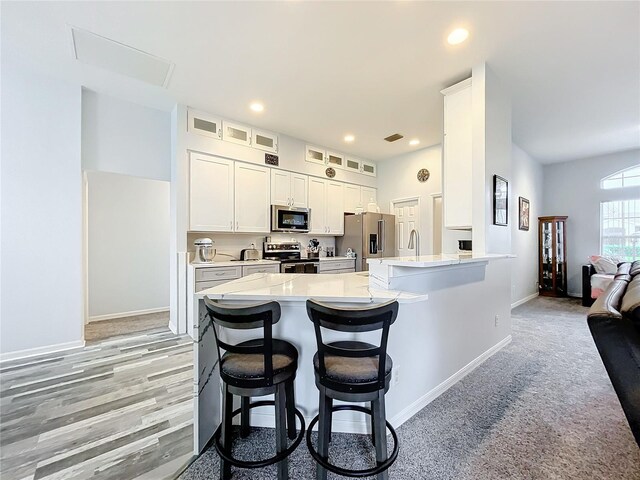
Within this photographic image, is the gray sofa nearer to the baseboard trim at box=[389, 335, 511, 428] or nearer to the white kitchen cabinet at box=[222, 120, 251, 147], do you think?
the baseboard trim at box=[389, 335, 511, 428]

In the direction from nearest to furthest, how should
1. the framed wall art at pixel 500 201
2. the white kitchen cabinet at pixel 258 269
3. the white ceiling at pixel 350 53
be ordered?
the white ceiling at pixel 350 53 < the framed wall art at pixel 500 201 < the white kitchen cabinet at pixel 258 269

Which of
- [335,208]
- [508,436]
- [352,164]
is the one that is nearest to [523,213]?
→ [352,164]

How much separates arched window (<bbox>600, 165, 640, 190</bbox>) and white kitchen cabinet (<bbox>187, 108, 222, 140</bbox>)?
7.94 metres

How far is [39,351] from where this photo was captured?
2979 millimetres

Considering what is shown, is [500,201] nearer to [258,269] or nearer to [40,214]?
[258,269]

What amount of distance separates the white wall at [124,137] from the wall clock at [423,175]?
450 centimetres

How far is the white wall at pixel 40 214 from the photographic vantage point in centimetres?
289

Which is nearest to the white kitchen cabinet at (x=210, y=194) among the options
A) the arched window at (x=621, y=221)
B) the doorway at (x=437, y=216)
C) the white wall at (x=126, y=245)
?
the white wall at (x=126, y=245)

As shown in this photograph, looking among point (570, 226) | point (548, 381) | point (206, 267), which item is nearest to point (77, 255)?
point (206, 267)

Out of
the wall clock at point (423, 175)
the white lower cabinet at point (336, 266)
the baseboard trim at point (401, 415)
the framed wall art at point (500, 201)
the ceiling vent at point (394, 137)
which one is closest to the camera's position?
the baseboard trim at point (401, 415)

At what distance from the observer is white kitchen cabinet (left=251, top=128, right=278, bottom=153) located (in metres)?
4.36

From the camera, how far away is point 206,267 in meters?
3.50

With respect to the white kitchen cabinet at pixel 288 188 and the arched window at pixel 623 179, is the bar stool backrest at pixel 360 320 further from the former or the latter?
the arched window at pixel 623 179

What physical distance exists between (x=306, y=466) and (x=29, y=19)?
3.97 meters
